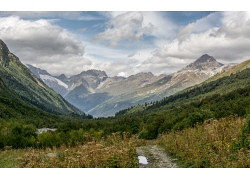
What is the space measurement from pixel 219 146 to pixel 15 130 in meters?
38.7

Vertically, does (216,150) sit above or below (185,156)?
above

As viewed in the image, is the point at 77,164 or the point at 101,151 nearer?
the point at 77,164

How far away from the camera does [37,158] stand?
16875 millimetres

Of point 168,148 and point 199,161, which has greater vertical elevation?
point 199,161

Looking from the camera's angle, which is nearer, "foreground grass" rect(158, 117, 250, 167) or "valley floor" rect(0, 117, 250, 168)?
"foreground grass" rect(158, 117, 250, 167)

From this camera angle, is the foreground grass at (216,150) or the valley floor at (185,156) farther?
the valley floor at (185,156)

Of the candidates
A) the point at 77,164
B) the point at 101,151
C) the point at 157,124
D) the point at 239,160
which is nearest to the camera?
the point at 239,160

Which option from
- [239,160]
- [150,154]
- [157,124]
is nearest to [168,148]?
[150,154]

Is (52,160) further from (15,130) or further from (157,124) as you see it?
(157,124)

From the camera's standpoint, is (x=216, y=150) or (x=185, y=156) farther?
(x=185, y=156)

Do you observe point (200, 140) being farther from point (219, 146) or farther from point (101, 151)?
point (101, 151)

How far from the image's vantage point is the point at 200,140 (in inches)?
782

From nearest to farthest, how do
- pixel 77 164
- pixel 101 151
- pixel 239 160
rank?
1. pixel 239 160
2. pixel 77 164
3. pixel 101 151

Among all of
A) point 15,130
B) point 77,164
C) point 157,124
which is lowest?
point 157,124
